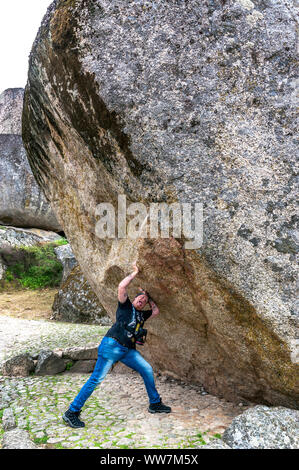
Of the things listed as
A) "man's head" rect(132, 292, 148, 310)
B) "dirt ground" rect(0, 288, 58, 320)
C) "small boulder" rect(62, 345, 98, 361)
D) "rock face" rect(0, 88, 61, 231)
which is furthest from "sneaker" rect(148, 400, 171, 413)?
"rock face" rect(0, 88, 61, 231)

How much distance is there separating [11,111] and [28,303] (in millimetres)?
15984

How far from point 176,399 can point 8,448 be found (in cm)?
286

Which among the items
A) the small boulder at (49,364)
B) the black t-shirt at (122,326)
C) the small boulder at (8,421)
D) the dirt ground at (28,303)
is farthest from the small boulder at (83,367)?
the dirt ground at (28,303)

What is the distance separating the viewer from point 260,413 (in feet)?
16.3

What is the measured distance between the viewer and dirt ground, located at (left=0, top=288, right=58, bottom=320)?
1523 centimetres

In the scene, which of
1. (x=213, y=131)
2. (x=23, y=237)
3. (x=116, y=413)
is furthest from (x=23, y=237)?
(x=213, y=131)

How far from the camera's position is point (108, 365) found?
5586 millimetres

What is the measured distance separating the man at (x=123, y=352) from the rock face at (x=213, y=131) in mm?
852

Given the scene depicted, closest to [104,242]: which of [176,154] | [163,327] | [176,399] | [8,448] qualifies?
[163,327]

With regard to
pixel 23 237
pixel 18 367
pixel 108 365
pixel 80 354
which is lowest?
pixel 18 367

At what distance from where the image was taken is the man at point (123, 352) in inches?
218

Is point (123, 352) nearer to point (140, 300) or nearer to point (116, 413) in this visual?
point (140, 300)

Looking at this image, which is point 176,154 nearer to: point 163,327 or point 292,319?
point 292,319

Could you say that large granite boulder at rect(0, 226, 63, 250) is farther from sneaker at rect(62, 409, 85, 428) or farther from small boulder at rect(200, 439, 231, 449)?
small boulder at rect(200, 439, 231, 449)
